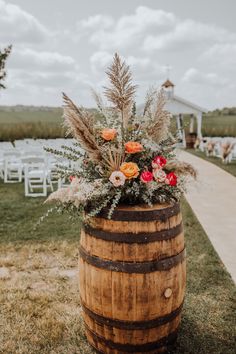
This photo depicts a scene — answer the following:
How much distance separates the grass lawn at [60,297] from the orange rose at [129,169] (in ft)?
5.19

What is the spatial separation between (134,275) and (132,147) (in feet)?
3.11

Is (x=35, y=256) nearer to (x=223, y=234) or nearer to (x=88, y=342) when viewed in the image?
(x=88, y=342)

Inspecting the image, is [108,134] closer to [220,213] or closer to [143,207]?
[143,207]

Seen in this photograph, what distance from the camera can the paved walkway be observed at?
5.50m

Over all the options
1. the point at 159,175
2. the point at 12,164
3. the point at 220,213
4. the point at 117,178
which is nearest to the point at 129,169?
the point at 117,178

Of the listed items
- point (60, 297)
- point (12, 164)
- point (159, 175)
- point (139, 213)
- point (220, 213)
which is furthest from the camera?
point (12, 164)

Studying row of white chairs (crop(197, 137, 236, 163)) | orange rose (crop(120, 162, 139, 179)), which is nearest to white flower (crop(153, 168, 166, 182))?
orange rose (crop(120, 162, 139, 179))

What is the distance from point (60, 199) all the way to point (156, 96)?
1142mm

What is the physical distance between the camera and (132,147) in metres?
2.93

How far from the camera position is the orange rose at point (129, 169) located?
9.55 feet

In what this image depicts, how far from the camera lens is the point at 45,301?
13.6 ft

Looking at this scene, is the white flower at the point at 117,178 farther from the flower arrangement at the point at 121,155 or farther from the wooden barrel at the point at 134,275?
the wooden barrel at the point at 134,275

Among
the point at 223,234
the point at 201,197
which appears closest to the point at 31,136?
the point at 201,197

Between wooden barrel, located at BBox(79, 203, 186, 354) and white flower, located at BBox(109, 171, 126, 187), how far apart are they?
0.64ft
